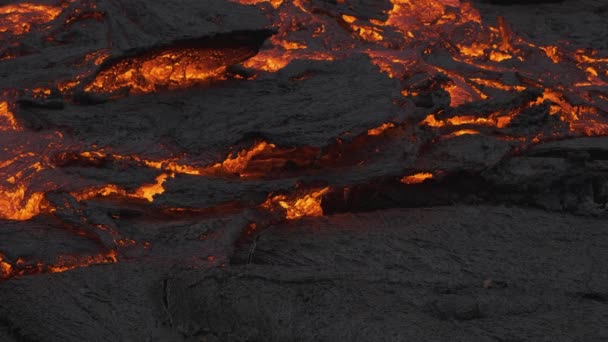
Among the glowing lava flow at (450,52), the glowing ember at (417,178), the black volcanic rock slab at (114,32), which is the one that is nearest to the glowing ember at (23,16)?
the black volcanic rock slab at (114,32)

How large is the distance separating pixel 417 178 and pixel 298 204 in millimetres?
494

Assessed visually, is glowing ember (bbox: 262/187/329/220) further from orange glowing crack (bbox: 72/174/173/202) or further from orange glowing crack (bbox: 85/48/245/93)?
orange glowing crack (bbox: 85/48/245/93)

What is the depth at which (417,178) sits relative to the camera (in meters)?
2.49

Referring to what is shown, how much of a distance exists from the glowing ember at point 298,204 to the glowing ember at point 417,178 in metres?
0.34

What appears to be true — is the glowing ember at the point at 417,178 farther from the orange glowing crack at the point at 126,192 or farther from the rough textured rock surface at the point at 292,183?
the orange glowing crack at the point at 126,192

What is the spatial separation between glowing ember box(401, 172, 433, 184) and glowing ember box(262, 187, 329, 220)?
1.11 ft

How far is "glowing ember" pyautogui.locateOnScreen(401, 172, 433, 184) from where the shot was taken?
2471mm

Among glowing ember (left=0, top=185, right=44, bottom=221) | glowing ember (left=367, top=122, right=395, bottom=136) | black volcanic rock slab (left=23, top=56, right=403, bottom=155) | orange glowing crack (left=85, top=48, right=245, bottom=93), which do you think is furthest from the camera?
orange glowing crack (left=85, top=48, right=245, bottom=93)

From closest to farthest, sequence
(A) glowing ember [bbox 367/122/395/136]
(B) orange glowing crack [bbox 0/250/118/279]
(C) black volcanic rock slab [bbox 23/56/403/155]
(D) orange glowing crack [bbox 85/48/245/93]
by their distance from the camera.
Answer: (B) orange glowing crack [bbox 0/250/118/279], (C) black volcanic rock slab [bbox 23/56/403/155], (A) glowing ember [bbox 367/122/395/136], (D) orange glowing crack [bbox 85/48/245/93]

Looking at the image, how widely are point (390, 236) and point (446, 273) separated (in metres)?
0.25

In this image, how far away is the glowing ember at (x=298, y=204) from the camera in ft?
7.48

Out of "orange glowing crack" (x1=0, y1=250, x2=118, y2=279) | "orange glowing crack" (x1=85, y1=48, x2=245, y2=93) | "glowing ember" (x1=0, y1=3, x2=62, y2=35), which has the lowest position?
"orange glowing crack" (x1=0, y1=250, x2=118, y2=279)

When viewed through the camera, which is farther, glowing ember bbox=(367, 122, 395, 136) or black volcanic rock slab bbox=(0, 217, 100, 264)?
glowing ember bbox=(367, 122, 395, 136)

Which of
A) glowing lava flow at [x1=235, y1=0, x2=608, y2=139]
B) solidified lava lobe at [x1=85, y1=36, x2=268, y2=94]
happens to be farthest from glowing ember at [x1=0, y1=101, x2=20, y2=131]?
glowing lava flow at [x1=235, y1=0, x2=608, y2=139]
